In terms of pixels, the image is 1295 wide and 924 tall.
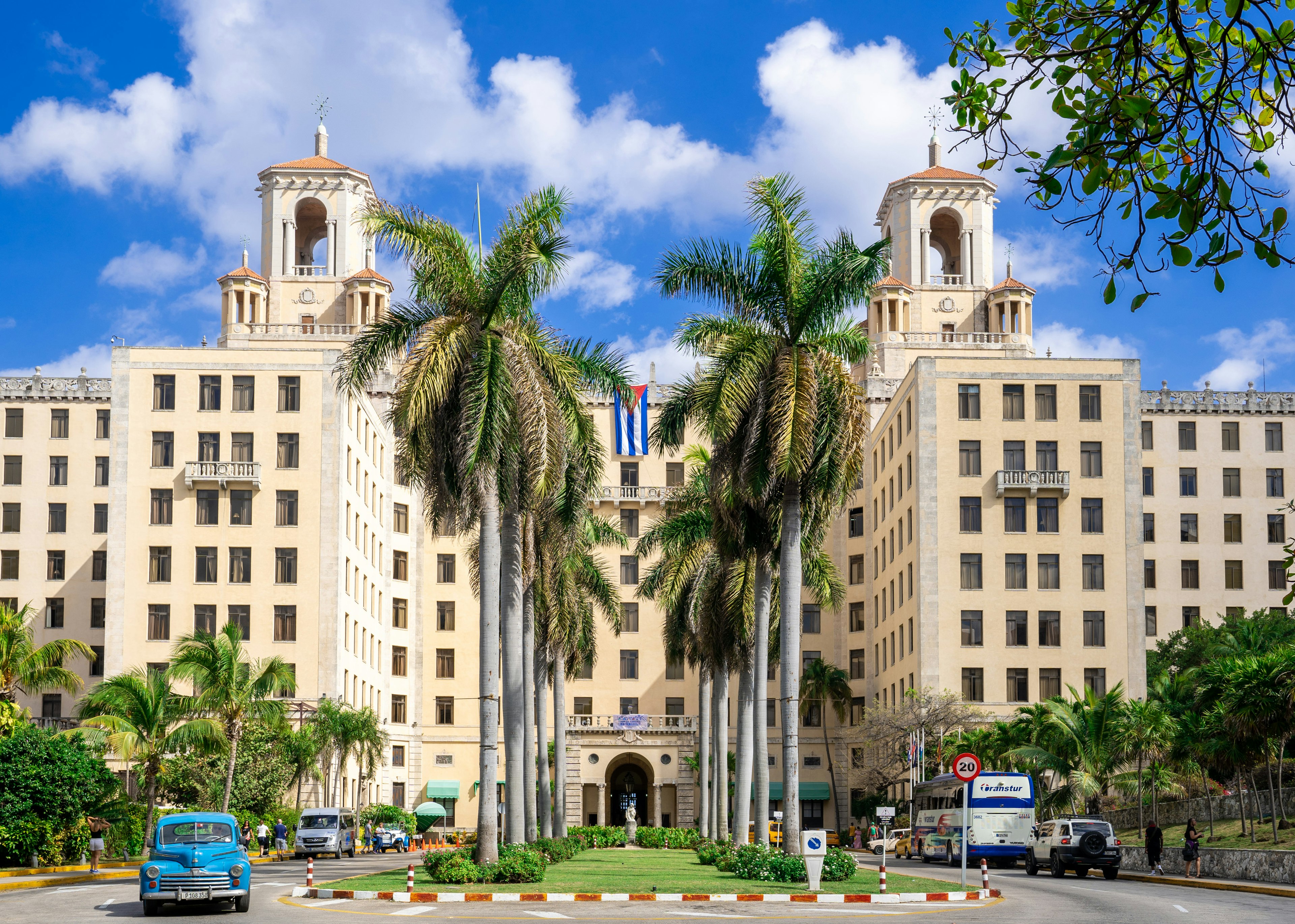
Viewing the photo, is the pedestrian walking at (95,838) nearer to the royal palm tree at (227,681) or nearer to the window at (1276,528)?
the royal palm tree at (227,681)

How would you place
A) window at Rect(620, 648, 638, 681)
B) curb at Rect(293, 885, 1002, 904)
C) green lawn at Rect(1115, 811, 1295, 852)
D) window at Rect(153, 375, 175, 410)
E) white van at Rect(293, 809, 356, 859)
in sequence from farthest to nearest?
1. window at Rect(620, 648, 638, 681)
2. window at Rect(153, 375, 175, 410)
3. white van at Rect(293, 809, 356, 859)
4. green lawn at Rect(1115, 811, 1295, 852)
5. curb at Rect(293, 885, 1002, 904)

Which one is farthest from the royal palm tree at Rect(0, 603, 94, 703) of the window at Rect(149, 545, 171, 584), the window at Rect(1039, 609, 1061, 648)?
the window at Rect(1039, 609, 1061, 648)

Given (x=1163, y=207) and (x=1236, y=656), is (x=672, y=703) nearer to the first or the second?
(x=1236, y=656)

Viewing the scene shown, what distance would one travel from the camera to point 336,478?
75.4 metres

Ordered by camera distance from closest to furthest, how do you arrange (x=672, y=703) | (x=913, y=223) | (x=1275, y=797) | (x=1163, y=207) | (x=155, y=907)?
(x=1163, y=207) < (x=155, y=907) < (x=1275, y=797) < (x=672, y=703) < (x=913, y=223)

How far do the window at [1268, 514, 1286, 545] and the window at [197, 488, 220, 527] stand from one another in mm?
69710

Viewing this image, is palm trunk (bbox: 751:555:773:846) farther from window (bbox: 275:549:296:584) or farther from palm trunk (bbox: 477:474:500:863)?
window (bbox: 275:549:296:584)

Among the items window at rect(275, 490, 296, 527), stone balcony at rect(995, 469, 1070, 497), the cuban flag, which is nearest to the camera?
stone balcony at rect(995, 469, 1070, 497)

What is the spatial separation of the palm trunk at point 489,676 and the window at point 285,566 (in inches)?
1771

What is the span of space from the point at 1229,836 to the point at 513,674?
25.5 m

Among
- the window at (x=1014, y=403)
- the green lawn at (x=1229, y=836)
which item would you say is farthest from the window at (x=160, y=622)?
the green lawn at (x=1229, y=836)

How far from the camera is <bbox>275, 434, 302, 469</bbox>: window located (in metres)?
75.4

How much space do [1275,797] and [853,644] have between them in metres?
53.2

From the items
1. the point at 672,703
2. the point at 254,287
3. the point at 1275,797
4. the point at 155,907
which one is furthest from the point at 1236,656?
the point at 254,287
